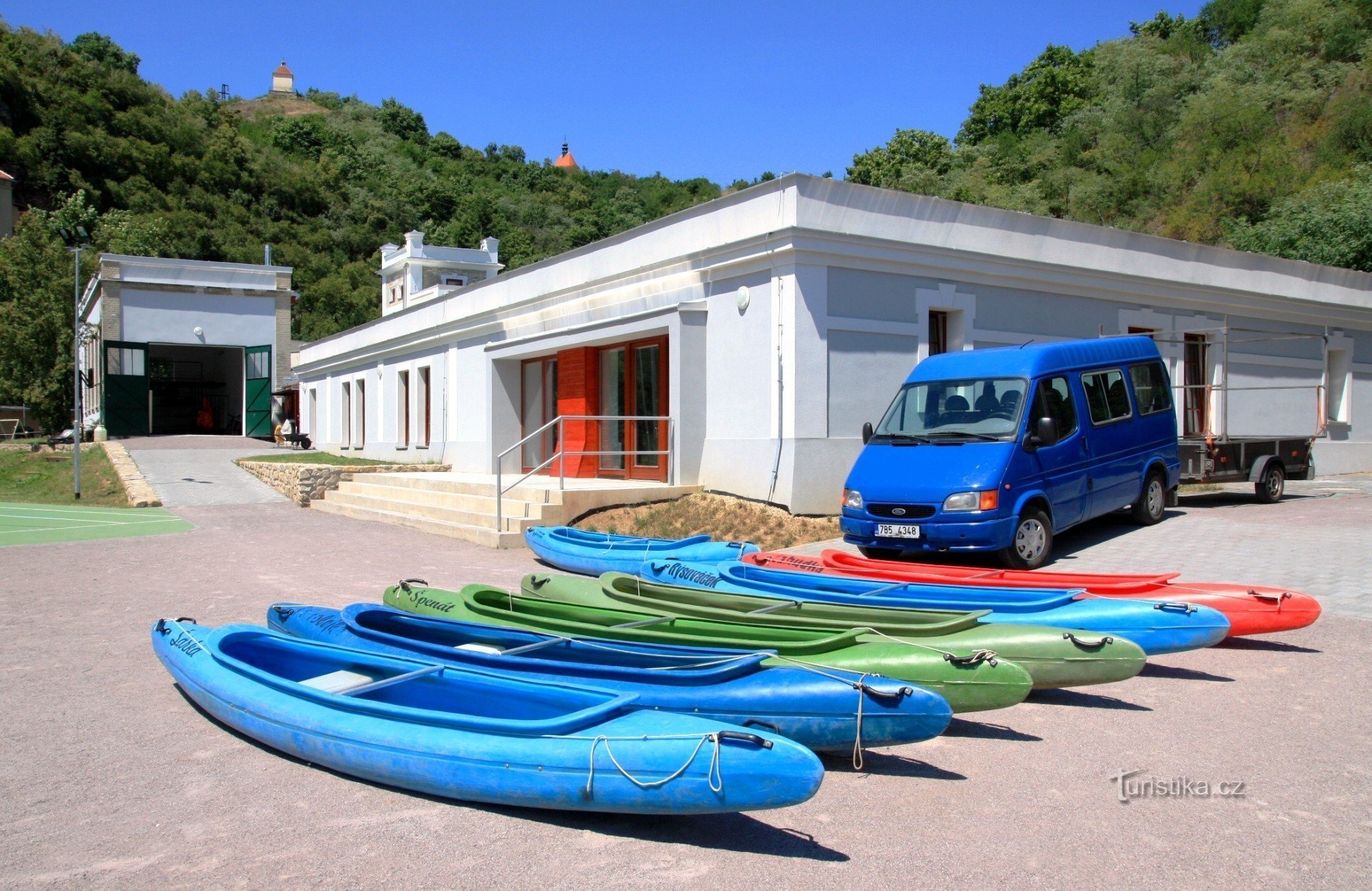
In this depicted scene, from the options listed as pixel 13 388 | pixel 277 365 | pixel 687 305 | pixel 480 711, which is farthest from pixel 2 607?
pixel 13 388

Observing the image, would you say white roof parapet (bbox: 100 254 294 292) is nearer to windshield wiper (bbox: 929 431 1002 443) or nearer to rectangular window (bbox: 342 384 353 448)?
rectangular window (bbox: 342 384 353 448)

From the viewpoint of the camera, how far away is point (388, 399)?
27281 millimetres

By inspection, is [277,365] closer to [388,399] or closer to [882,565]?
[388,399]

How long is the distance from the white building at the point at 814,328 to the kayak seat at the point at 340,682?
29.1 feet

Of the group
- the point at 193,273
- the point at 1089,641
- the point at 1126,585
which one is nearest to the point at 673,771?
the point at 1089,641

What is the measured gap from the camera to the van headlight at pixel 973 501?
961 cm

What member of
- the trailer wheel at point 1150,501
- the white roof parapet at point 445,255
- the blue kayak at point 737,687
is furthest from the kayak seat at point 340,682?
the white roof parapet at point 445,255

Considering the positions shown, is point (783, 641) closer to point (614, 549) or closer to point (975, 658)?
point (975, 658)

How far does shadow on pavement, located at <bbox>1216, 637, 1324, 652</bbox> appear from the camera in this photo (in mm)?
6926

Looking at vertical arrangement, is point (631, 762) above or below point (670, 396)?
below

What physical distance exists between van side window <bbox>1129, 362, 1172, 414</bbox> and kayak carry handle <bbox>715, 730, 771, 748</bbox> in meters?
9.68

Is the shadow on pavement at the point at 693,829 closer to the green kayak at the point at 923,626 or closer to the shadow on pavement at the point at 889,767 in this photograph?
the shadow on pavement at the point at 889,767

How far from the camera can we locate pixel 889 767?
189 inches

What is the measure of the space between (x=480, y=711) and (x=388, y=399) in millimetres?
23838
